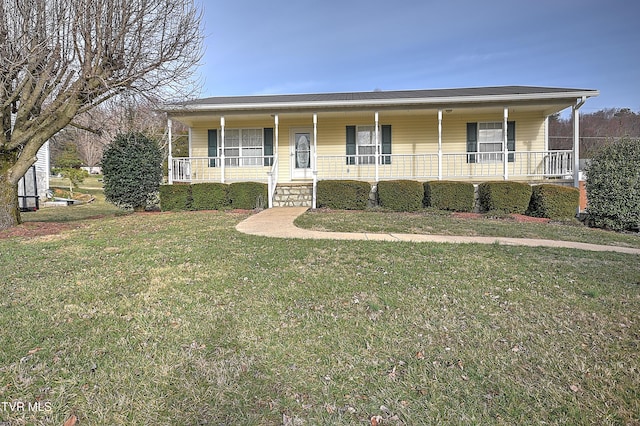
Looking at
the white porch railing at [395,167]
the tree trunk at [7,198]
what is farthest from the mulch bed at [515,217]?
the tree trunk at [7,198]

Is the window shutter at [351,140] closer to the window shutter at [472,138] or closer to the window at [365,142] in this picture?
the window at [365,142]

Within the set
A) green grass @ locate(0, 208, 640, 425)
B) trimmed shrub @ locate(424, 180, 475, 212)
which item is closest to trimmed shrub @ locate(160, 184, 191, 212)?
green grass @ locate(0, 208, 640, 425)

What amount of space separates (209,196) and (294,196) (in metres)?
2.89

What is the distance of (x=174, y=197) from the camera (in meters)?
Result: 11.5

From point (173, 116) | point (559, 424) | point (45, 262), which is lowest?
point (559, 424)

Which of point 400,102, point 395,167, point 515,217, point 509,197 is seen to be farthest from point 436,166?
point 515,217

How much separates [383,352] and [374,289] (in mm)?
1296

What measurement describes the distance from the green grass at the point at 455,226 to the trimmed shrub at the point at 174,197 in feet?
14.1

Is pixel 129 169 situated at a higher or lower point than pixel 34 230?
higher

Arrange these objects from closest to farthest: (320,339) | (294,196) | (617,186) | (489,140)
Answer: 1. (320,339)
2. (617,186)
3. (294,196)
4. (489,140)

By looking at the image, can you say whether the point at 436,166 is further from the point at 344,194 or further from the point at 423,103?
the point at 344,194

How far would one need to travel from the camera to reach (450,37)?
1755 centimetres

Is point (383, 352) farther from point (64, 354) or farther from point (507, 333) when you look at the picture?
point (64, 354)

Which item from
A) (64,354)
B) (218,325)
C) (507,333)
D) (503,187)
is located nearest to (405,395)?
(507,333)
